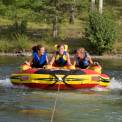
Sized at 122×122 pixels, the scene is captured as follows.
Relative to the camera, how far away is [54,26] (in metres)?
44.3

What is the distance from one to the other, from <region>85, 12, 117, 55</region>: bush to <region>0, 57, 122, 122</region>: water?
1873cm

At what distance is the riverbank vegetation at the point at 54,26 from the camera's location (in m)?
39.8

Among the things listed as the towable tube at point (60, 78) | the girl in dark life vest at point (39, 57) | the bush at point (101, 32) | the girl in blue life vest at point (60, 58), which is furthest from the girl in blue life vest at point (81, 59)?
the bush at point (101, 32)

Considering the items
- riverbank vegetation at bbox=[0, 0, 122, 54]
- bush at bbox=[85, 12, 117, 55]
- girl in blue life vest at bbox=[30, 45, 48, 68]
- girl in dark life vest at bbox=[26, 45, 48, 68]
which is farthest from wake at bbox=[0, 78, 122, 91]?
riverbank vegetation at bbox=[0, 0, 122, 54]

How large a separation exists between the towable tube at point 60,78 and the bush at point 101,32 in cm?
2038

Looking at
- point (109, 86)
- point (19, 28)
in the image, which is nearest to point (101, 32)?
point (19, 28)

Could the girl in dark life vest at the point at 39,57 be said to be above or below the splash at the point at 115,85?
above

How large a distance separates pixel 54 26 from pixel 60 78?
25.9 m

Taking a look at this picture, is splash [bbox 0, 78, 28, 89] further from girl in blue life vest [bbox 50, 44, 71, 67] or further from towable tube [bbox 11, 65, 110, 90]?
girl in blue life vest [bbox 50, 44, 71, 67]

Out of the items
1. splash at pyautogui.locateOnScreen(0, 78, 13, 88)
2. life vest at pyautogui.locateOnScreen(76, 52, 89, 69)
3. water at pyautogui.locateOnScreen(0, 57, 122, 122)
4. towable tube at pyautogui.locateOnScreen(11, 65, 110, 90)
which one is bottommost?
splash at pyautogui.locateOnScreen(0, 78, 13, 88)

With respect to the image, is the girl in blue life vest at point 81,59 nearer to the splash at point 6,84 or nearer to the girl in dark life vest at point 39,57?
the girl in dark life vest at point 39,57

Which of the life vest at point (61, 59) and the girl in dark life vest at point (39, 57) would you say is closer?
the life vest at point (61, 59)

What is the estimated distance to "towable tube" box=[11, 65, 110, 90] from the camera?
1862 centimetres

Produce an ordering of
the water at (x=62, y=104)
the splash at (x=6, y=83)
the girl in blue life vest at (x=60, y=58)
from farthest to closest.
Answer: the splash at (x=6, y=83) → the girl in blue life vest at (x=60, y=58) → the water at (x=62, y=104)
